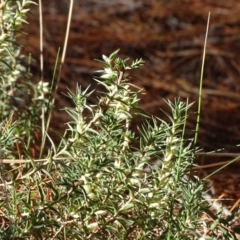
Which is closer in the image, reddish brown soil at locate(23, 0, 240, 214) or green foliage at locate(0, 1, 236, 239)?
green foliage at locate(0, 1, 236, 239)

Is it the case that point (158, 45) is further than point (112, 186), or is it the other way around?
point (158, 45)

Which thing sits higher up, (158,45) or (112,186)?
(112,186)

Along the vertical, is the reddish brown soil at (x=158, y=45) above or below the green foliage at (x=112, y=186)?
below

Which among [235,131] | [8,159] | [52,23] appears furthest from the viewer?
[52,23]

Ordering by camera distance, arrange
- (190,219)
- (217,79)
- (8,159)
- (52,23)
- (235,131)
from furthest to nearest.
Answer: (52,23) < (217,79) < (235,131) < (8,159) < (190,219)

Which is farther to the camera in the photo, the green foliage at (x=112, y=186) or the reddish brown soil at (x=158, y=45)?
the reddish brown soil at (x=158, y=45)

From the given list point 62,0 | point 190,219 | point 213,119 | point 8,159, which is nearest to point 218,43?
point 213,119

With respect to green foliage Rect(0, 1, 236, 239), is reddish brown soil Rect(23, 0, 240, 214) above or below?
below

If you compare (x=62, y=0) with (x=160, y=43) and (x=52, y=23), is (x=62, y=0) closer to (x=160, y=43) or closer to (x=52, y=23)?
(x=52, y=23)
